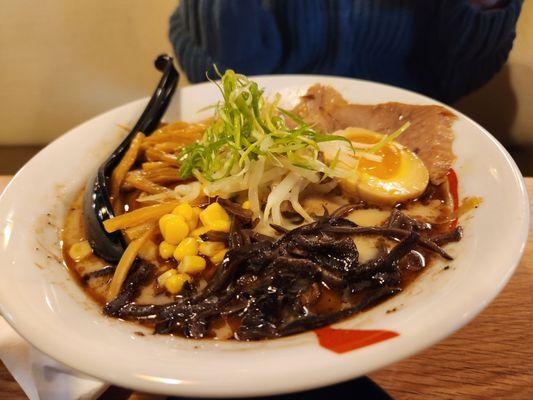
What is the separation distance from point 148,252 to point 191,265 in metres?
0.18

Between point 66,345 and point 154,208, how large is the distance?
0.53m

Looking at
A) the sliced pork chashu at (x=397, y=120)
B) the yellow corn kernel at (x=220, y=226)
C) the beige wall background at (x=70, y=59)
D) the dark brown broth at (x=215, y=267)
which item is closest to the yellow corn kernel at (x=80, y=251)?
the dark brown broth at (x=215, y=267)

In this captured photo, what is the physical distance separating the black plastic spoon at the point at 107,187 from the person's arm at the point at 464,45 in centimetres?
141

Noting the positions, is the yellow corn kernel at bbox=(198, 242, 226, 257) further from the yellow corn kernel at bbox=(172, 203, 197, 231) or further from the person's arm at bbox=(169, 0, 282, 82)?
the person's arm at bbox=(169, 0, 282, 82)

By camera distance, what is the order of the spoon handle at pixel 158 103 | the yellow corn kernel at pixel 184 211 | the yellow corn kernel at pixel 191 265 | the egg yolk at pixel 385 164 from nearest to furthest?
1. the yellow corn kernel at pixel 191 265
2. the yellow corn kernel at pixel 184 211
3. the egg yolk at pixel 385 164
4. the spoon handle at pixel 158 103

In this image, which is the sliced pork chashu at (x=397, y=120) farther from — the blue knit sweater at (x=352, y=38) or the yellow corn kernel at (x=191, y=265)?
the yellow corn kernel at (x=191, y=265)

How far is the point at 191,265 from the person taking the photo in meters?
1.25

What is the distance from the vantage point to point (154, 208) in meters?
1.41

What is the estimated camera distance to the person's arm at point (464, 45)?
2.22 m

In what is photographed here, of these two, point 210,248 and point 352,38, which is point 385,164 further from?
point 352,38

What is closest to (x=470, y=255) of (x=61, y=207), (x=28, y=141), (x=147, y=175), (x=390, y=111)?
(x=390, y=111)

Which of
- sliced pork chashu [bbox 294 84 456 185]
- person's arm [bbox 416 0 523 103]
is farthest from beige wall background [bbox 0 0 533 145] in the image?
sliced pork chashu [bbox 294 84 456 185]

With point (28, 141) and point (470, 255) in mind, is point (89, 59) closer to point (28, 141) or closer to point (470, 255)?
point (28, 141)

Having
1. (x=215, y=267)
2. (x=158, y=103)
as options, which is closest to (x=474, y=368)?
(x=215, y=267)
